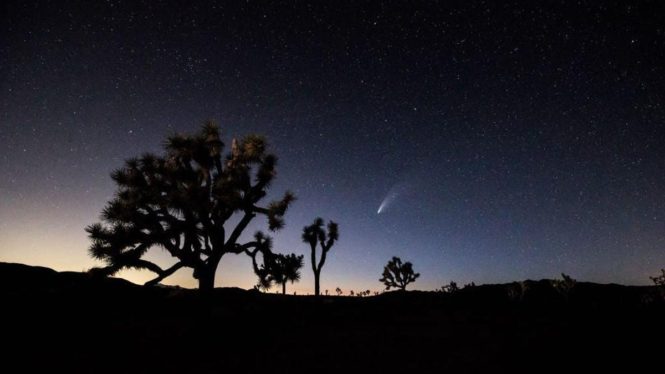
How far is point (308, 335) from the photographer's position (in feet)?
26.0

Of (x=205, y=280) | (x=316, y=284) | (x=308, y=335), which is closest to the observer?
(x=308, y=335)

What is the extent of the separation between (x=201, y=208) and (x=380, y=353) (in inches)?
294

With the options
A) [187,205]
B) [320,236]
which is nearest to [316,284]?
[320,236]

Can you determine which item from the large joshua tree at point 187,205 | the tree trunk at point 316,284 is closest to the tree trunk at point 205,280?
the large joshua tree at point 187,205

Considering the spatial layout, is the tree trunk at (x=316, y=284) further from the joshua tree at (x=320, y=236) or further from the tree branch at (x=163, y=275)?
the tree branch at (x=163, y=275)

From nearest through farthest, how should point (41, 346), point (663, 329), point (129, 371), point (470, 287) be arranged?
point (129, 371)
point (663, 329)
point (41, 346)
point (470, 287)

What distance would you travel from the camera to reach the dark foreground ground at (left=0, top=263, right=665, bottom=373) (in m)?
5.62

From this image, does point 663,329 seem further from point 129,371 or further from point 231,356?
point 129,371

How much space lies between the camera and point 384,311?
11.2 metres

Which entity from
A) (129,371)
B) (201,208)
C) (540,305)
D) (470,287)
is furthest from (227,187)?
(470,287)

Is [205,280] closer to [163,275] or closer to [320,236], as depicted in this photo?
[163,275]

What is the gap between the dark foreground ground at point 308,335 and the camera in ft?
18.4

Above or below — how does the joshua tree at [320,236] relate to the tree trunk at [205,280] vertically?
above

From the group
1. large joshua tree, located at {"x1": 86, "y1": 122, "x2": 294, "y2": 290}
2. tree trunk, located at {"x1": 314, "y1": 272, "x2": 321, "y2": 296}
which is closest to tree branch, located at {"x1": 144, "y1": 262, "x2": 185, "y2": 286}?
large joshua tree, located at {"x1": 86, "y1": 122, "x2": 294, "y2": 290}
